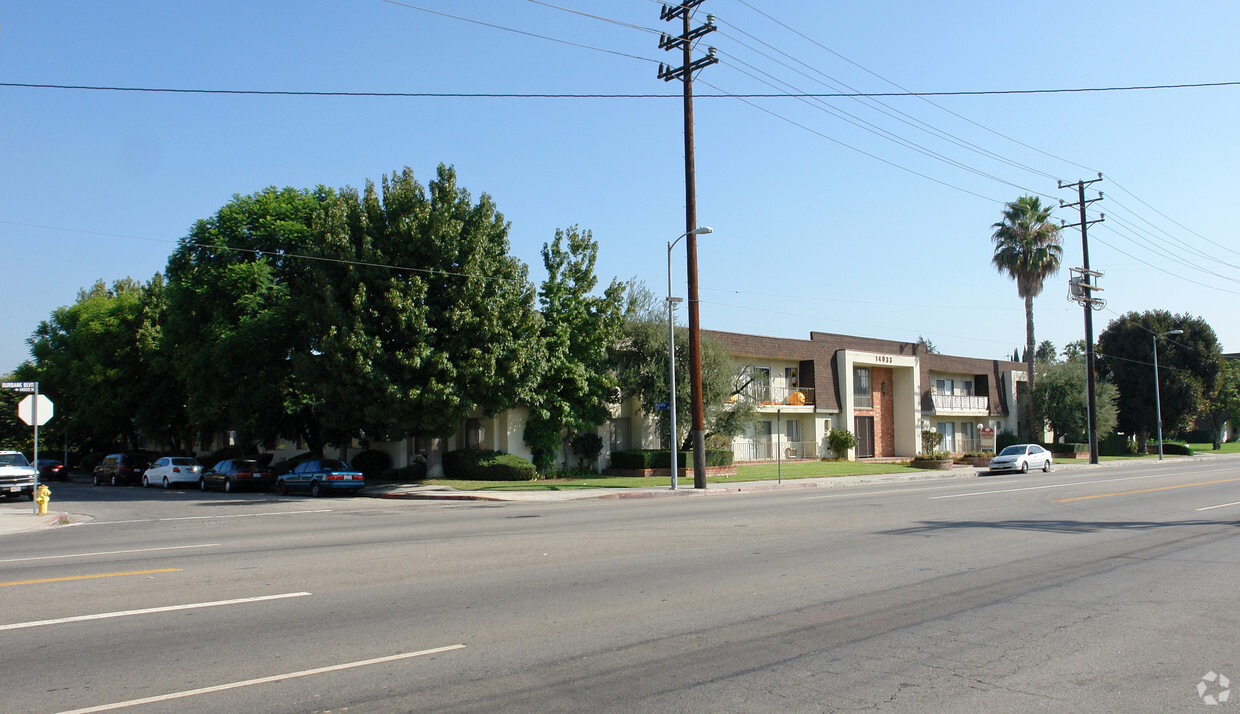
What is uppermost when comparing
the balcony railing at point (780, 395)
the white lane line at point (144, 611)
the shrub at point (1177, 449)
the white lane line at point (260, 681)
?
the balcony railing at point (780, 395)

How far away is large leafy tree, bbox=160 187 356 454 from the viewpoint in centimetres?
3475

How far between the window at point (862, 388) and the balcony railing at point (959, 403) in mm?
5236

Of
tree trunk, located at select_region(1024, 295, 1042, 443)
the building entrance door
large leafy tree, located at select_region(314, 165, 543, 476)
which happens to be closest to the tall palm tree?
tree trunk, located at select_region(1024, 295, 1042, 443)

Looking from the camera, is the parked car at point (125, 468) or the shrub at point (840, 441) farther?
the shrub at point (840, 441)

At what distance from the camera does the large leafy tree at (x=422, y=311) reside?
2805 cm

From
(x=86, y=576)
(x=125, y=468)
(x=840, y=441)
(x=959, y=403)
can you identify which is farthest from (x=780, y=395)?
(x=86, y=576)

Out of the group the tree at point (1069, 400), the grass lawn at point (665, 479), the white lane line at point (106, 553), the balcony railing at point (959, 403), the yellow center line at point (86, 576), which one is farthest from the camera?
the tree at point (1069, 400)

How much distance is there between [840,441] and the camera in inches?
1921

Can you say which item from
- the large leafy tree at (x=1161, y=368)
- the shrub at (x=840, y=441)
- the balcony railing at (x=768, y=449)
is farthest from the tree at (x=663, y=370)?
the large leafy tree at (x=1161, y=368)

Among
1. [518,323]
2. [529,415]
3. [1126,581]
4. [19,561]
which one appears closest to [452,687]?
[1126,581]

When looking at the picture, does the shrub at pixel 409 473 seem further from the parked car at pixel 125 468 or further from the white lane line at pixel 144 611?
the white lane line at pixel 144 611

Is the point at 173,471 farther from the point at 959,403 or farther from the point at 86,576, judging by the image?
the point at 959,403

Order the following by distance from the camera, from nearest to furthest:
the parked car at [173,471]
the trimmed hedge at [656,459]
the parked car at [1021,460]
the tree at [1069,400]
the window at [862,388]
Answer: the trimmed hedge at [656,459], the parked car at [173,471], the parked car at [1021,460], the window at [862,388], the tree at [1069,400]

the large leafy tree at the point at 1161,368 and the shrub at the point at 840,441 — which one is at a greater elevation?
the large leafy tree at the point at 1161,368
